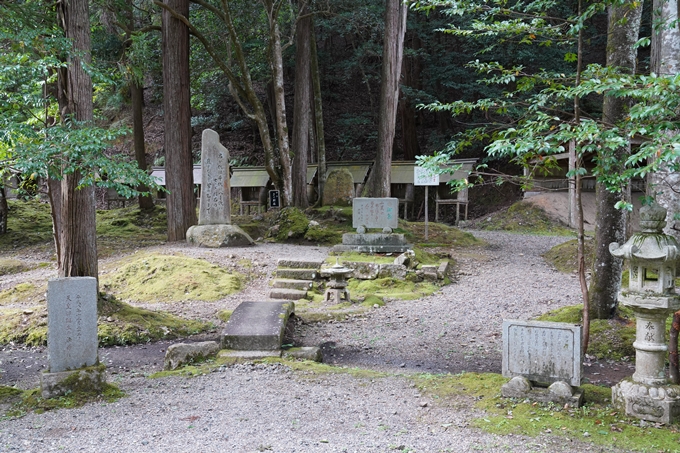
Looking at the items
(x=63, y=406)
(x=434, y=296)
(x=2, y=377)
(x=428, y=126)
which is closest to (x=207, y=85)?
(x=428, y=126)

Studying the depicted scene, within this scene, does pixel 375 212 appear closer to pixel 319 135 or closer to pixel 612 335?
pixel 319 135

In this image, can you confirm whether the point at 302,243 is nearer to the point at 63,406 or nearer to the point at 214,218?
the point at 214,218

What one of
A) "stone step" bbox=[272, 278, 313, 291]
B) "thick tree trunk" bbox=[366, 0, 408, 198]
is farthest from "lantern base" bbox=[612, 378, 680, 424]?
"thick tree trunk" bbox=[366, 0, 408, 198]

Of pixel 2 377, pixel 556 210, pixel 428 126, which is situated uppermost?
pixel 428 126

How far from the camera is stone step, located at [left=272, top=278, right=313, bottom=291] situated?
10242 millimetres

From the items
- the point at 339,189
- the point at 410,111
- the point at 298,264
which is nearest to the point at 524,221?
the point at 339,189

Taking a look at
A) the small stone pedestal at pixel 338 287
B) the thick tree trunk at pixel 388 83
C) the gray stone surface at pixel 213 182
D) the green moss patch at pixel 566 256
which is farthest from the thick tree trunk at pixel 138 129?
the green moss patch at pixel 566 256

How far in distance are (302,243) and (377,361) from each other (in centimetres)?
785

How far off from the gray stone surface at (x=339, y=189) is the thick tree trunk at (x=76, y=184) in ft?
34.4

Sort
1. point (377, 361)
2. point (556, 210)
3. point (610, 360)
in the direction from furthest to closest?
point (556, 210) < point (377, 361) < point (610, 360)

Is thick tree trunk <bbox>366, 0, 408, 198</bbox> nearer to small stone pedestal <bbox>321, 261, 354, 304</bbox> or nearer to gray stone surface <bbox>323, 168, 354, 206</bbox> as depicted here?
gray stone surface <bbox>323, 168, 354, 206</bbox>

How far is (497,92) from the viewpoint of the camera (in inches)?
812

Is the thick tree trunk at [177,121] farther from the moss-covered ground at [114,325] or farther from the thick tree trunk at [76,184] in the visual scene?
the thick tree trunk at [76,184]

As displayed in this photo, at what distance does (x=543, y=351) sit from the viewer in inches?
182
